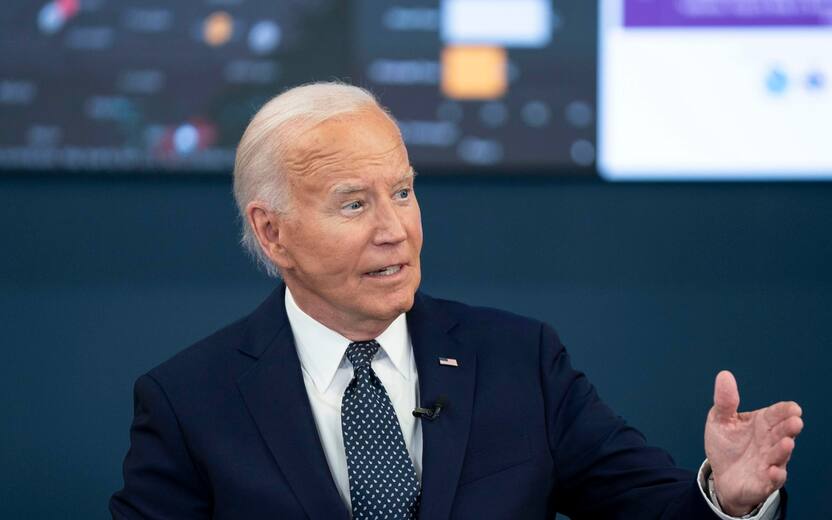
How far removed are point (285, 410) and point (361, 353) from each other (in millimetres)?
172

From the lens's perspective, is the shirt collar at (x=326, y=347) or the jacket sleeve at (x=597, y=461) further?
the shirt collar at (x=326, y=347)

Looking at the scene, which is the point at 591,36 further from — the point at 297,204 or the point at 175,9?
the point at 297,204

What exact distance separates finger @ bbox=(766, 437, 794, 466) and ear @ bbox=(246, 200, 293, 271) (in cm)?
90

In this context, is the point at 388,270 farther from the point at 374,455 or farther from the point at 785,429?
the point at 785,429

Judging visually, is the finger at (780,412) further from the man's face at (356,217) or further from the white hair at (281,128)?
the white hair at (281,128)

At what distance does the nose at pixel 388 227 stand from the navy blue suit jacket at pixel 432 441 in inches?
8.4

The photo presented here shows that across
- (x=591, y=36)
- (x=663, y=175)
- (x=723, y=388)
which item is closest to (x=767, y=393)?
(x=663, y=175)

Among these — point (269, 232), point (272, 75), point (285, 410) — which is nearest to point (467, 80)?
point (272, 75)

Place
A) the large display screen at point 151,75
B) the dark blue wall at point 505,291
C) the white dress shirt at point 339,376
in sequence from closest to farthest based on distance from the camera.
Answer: the white dress shirt at point 339,376 → the large display screen at point 151,75 → the dark blue wall at point 505,291

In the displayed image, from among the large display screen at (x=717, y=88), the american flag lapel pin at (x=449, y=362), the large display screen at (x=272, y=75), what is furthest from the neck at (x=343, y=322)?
the large display screen at (x=717, y=88)

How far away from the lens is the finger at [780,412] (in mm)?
1855

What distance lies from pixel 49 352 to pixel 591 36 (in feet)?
5.72

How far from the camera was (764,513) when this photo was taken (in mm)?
1945

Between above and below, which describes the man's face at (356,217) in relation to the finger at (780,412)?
above
